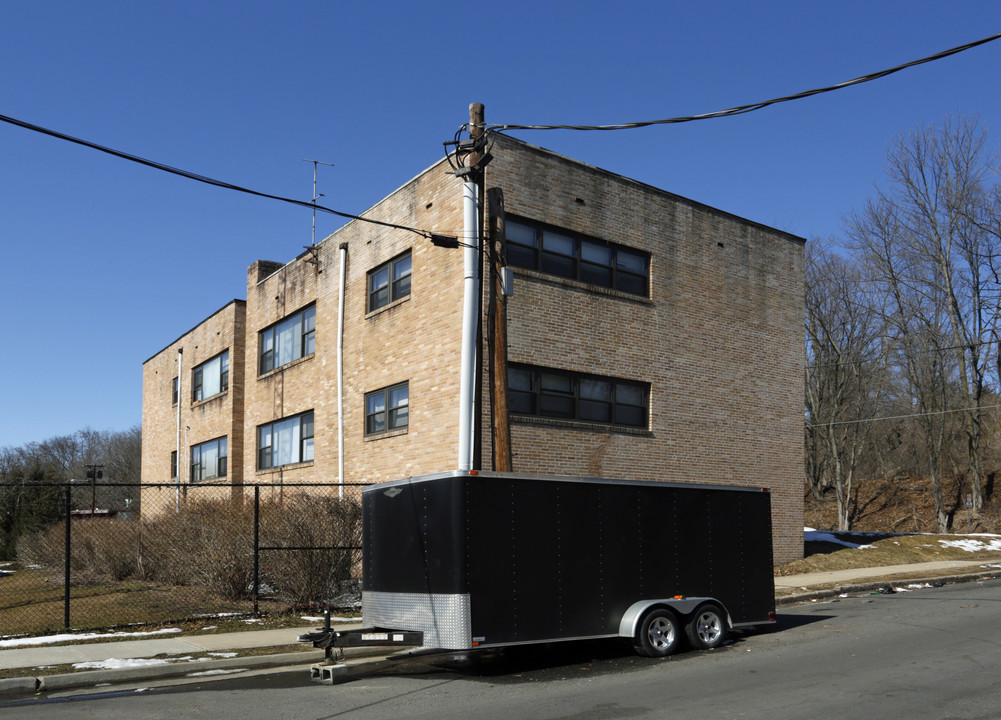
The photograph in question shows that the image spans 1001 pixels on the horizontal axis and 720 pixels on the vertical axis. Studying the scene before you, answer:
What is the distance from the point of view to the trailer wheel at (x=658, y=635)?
37.5ft

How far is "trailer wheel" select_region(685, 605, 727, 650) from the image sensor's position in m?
12.0

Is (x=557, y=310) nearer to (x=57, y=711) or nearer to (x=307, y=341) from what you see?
(x=307, y=341)

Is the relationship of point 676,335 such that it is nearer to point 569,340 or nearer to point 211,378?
point 569,340

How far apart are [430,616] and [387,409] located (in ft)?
36.3

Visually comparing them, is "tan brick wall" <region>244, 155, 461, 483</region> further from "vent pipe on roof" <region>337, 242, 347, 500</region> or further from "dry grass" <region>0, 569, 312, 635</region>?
"dry grass" <region>0, 569, 312, 635</region>

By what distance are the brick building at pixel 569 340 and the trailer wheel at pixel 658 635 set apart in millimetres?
7356

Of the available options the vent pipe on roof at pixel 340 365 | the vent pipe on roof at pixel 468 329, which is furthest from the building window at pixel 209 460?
the vent pipe on roof at pixel 468 329

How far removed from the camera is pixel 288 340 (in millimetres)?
27156

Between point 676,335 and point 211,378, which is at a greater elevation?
point 211,378

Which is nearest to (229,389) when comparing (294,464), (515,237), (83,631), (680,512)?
(294,464)

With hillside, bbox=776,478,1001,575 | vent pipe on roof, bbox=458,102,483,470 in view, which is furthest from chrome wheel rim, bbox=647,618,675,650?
hillside, bbox=776,478,1001,575

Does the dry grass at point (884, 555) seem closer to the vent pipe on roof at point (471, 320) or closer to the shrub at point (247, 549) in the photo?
the vent pipe on roof at point (471, 320)

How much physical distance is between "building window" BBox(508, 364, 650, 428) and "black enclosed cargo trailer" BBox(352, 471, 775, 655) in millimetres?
6971

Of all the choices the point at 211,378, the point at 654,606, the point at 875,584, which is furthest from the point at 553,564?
the point at 211,378
